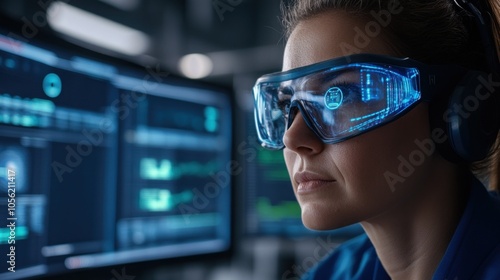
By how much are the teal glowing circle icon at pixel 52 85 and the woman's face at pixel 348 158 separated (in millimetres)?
369

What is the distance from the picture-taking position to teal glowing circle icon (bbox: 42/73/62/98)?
2.70 ft

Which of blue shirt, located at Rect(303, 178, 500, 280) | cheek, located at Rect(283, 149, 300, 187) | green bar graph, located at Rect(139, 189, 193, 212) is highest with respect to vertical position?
cheek, located at Rect(283, 149, 300, 187)

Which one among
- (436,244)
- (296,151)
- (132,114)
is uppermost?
(132,114)

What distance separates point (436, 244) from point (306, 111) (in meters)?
0.27

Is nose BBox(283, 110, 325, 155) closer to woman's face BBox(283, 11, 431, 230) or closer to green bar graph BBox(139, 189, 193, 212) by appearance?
woman's face BBox(283, 11, 431, 230)

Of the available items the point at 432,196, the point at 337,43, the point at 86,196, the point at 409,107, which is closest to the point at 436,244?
the point at 432,196

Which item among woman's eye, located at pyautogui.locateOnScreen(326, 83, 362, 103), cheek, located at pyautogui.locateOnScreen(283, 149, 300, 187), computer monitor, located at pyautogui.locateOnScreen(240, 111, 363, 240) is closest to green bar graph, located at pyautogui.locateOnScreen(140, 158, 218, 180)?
computer monitor, located at pyautogui.locateOnScreen(240, 111, 363, 240)

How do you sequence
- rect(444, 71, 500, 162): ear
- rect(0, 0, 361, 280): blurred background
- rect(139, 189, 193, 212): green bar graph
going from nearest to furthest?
rect(444, 71, 500, 162): ear → rect(0, 0, 361, 280): blurred background → rect(139, 189, 193, 212): green bar graph

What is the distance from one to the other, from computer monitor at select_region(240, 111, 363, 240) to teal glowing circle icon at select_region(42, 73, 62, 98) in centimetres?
60

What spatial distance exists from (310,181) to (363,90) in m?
0.14

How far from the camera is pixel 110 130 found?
0.97 meters

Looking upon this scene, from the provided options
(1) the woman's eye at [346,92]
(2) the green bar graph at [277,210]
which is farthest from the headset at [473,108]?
(2) the green bar graph at [277,210]

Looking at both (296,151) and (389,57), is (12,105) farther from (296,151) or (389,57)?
(389,57)

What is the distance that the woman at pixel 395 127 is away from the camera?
0.71m
